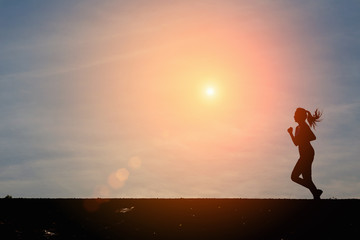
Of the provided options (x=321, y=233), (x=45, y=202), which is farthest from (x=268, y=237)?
(x=45, y=202)

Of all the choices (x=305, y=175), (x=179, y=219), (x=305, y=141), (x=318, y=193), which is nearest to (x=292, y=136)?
(x=305, y=141)

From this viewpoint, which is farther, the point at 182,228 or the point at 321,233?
the point at 182,228

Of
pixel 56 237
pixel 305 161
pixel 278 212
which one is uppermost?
pixel 305 161

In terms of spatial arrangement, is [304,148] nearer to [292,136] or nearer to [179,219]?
[292,136]

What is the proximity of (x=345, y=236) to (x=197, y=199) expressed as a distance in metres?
5.47

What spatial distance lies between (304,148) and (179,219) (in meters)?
5.48

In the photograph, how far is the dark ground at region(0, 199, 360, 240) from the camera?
465 inches

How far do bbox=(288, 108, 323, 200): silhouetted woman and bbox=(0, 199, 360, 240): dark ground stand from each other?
60.0 inches

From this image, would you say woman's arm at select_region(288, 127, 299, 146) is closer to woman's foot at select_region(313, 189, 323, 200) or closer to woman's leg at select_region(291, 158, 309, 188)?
woman's leg at select_region(291, 158, 309, 188)

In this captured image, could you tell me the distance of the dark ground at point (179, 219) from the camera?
11812 mm

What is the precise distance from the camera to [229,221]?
12852 millimetres

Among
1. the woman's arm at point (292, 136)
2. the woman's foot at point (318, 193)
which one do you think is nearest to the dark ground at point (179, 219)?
the woman's foot at point (318, 193)

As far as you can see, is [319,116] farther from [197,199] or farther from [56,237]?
[56,237]

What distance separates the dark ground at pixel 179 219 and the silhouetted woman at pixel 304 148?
1.52 metres
